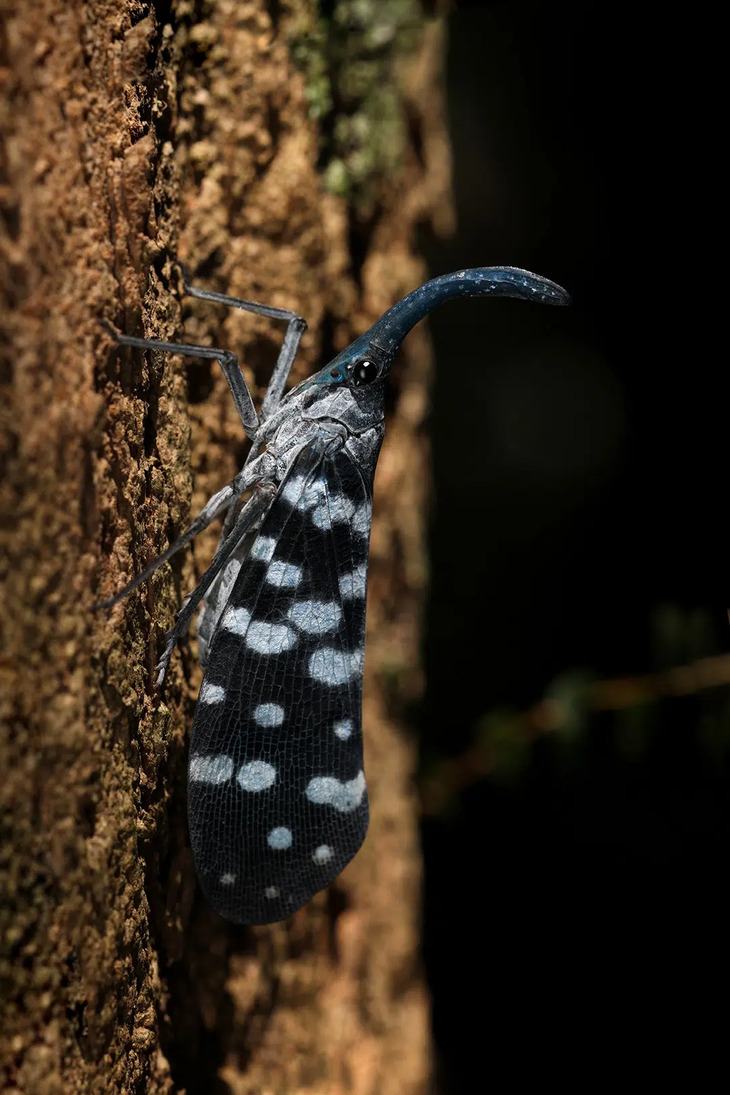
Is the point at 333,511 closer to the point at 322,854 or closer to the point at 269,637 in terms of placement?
the point at 269,637

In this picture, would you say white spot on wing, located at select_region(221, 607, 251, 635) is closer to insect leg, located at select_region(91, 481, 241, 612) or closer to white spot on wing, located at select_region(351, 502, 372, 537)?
insect leg, located at select_region(91, 481, 241, 612)

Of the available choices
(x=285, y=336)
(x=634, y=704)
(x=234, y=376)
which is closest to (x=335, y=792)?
(x=234, y=376)

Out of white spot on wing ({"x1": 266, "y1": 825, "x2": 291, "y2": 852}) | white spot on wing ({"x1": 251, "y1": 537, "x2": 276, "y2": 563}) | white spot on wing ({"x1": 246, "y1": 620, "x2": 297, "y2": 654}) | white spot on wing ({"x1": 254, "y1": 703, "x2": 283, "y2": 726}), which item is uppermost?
white spot on wing ({"x1": 251, "y1": 537, "x2": 276, "y2": 563})

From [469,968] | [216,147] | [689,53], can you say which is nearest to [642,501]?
[689,53]

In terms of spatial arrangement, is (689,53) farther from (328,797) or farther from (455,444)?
(328,797)

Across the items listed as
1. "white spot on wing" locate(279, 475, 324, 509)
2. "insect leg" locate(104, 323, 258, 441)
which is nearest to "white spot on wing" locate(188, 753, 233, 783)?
"white spot on wing" locate(279, 475, 324, 509)
